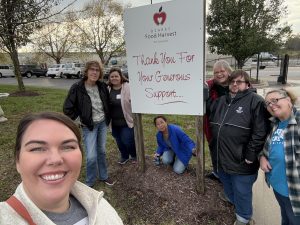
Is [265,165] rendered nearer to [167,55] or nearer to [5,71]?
[167,55]

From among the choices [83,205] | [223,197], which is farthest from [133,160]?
[83,205]

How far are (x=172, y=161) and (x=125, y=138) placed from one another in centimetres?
81

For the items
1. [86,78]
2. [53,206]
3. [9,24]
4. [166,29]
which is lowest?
[53,206]

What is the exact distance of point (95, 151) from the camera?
380cm

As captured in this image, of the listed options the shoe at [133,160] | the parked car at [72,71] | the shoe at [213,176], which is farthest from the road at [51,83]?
the shoe at [213,176]

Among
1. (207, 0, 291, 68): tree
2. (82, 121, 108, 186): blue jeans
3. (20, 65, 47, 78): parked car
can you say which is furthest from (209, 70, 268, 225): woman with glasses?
(20, 65, 47, 78): parked car

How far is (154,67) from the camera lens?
338 centimetres

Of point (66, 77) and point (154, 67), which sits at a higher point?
point (154, 67)

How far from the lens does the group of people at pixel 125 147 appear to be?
1156 mm

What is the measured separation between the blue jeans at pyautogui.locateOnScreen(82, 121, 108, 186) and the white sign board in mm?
687

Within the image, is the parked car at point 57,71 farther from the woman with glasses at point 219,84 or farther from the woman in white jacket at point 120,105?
the woman with glasses at point 219,84

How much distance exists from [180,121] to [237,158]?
4.86 m

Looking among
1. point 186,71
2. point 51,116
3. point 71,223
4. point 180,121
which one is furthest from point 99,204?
point 180,121

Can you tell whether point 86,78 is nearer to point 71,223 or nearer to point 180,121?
point 71,223
